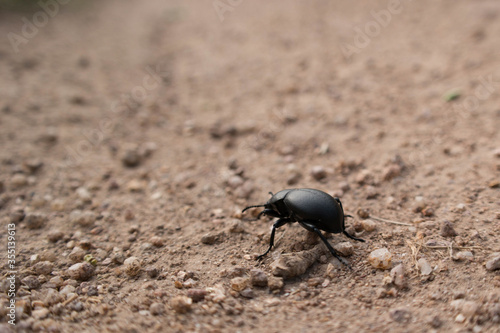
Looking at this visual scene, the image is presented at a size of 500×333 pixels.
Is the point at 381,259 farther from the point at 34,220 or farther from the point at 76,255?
the point at 34,220

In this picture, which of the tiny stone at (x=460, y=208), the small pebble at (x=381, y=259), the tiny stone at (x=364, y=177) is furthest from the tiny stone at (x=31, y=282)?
the tiny stone at (x=460, y=208)

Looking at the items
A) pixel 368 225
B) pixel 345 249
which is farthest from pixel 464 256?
pixel 345 249

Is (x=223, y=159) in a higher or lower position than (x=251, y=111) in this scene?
lower

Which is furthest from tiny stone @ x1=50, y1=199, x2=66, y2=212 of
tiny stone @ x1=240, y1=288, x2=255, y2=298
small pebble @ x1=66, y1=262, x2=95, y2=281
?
tiny stone @ x1=240, y1=288, x2=255, y2=298

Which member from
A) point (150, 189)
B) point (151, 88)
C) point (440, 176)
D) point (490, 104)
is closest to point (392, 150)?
Result: point (440, 176)

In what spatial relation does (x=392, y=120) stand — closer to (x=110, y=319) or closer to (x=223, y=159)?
(x=223, y=159)

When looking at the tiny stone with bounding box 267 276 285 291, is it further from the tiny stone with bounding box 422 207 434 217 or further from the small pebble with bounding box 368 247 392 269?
the tiny stone with bounding box 422 207 434 217
